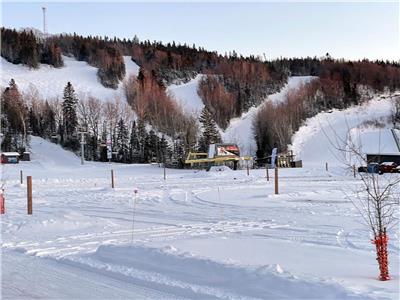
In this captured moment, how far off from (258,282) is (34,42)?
11609cm

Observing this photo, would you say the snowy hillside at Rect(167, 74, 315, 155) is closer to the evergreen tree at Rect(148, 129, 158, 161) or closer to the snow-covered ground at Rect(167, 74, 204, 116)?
the snow-covered ground at Rect(167, 74, 204, 116)

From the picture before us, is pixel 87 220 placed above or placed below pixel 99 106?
below

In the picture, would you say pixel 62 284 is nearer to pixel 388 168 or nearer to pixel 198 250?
pixel 198 250

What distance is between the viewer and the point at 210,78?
10662 cm

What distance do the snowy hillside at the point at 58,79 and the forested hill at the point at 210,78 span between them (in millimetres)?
1630

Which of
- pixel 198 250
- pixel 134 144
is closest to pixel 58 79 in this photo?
pixel 134 144

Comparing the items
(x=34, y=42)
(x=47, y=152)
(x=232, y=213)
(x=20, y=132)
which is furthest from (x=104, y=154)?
(x=232, y=213)

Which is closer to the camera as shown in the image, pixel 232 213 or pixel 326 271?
pixel 326 271

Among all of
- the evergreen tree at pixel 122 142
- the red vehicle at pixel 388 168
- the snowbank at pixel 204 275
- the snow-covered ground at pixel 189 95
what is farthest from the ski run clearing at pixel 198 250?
the snow-covered ground at pixel 189 95

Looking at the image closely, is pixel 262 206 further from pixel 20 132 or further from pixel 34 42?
pixel 34 42

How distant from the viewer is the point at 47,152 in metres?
72.0

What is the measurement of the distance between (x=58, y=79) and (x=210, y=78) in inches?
1240

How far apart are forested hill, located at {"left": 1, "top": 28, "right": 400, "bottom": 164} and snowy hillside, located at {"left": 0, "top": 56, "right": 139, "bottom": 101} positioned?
5.35 ft

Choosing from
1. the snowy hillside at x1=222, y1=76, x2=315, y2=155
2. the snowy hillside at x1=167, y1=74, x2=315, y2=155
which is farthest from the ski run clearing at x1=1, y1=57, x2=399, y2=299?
the snowy hillside at x1=167, y1=74, x2=315, y2=155
